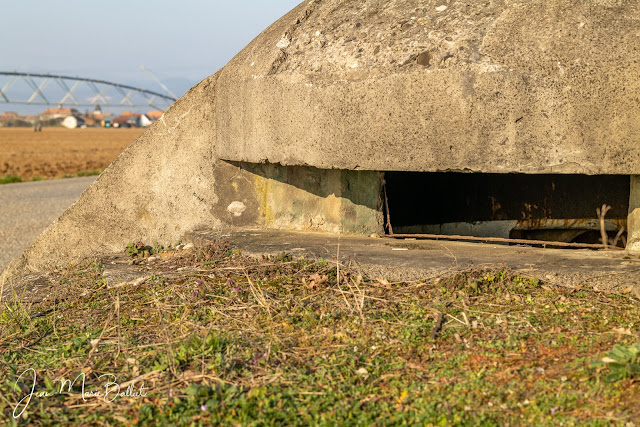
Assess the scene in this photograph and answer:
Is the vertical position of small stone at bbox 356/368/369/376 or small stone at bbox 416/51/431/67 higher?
small stone at bbox 416/51/431/67

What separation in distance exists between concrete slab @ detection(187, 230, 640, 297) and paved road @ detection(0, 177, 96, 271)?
12.2 ft

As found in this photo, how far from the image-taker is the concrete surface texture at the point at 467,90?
3.28m

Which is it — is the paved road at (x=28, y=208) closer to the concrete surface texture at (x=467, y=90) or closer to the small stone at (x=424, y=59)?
the concrete surface texture at (x=467, y=90)

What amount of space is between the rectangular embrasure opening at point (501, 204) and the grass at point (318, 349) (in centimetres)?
163

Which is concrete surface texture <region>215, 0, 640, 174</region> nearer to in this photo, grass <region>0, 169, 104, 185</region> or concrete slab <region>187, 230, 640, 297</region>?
concrete slab <region>187, 230, 640, 297</region>

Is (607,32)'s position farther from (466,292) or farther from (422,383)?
(422,383)

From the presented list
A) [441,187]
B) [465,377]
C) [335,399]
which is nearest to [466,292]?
[465,377]

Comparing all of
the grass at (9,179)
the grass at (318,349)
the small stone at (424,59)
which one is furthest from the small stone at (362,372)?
the grass at (9,179)

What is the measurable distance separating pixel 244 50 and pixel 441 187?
5.86 feet

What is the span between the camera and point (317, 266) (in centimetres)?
356

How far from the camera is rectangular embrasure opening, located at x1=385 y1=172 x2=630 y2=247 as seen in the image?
4.97 m

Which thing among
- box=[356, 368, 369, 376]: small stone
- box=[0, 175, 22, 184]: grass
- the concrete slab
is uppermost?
box=[0, 175, 22, 184]: grass

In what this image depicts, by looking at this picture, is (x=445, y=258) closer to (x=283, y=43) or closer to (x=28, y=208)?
(x=283, y=43)

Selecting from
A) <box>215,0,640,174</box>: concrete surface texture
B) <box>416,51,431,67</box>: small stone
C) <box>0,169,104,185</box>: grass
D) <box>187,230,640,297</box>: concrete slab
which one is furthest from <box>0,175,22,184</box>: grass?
<box>416,51,431,67</box>: small stone
